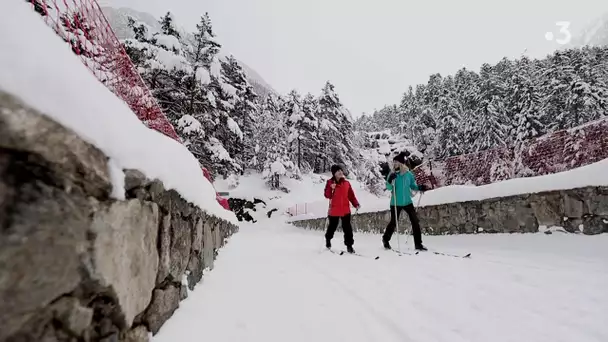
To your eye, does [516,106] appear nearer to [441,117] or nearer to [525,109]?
[525,109]

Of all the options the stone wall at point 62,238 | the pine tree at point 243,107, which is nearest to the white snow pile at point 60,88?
the stone wall at point 62,238

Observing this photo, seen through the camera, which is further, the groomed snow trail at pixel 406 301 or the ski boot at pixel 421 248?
the ski boot at pixel 421 248

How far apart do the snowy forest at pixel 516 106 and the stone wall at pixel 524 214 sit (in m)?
34.5

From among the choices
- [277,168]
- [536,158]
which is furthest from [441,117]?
[536,158]

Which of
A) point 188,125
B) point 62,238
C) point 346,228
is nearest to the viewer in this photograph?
point 62,238

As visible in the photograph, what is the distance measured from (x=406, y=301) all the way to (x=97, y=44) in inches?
133

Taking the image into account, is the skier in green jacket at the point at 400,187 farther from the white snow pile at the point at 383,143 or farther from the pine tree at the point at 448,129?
the white snow pile at the point at 383,143

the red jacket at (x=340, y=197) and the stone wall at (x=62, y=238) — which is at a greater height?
the red jacket at (x=340, y=197)

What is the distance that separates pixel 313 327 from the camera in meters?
2.42

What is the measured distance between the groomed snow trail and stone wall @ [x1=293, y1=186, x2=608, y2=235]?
0.60 metres

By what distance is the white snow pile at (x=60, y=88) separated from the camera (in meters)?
0.96

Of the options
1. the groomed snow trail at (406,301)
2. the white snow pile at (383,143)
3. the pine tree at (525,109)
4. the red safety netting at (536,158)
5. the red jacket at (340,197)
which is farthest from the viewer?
the white snow pile at (383,143)

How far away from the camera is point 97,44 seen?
2.97m

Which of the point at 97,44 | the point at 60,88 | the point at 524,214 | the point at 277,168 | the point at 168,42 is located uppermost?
the point at 168,42
